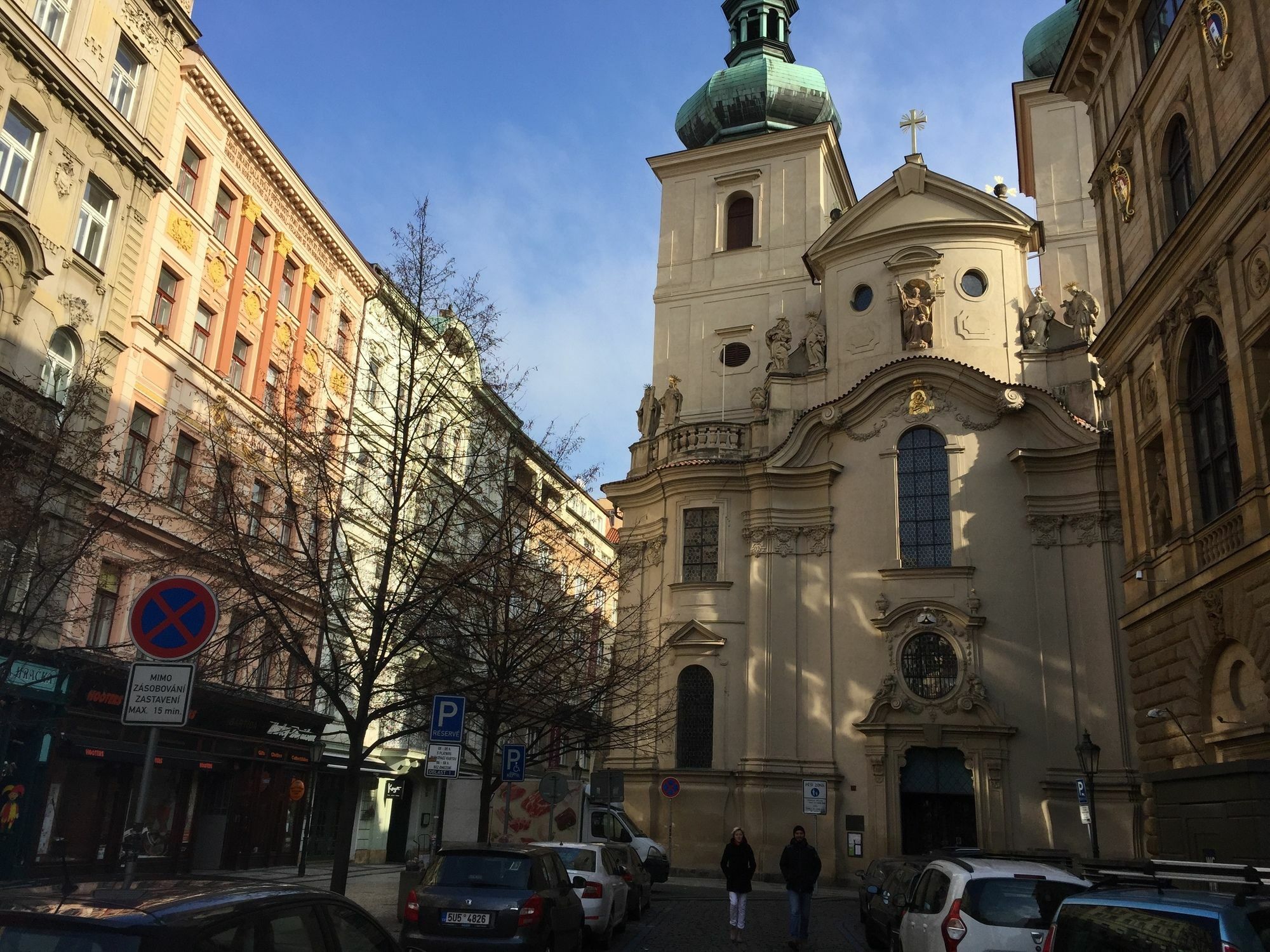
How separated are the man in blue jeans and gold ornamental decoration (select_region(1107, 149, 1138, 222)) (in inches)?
584

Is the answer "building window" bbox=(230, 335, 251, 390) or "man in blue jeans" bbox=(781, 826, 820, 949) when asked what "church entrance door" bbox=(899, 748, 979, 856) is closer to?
"man in blue jeans" bbox=(781, 826, 820, 949)

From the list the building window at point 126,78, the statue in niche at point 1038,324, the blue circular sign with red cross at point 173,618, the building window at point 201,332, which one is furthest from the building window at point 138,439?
the statue in niche at point 1038,324

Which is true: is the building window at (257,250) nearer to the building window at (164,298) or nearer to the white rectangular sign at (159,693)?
the building window at (164,298)

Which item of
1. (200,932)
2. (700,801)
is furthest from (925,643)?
(200,932)

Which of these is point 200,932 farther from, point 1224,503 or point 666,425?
point 666,425

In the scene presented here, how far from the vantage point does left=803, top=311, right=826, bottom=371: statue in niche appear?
35594mm

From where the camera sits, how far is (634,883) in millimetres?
18484

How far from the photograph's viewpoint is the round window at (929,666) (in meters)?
30.2

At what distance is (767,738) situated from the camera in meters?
31.0

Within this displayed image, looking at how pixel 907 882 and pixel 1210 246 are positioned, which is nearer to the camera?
pixel 907 882

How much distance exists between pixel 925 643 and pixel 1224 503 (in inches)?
526

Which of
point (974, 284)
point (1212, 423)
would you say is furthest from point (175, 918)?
point (974, 284)

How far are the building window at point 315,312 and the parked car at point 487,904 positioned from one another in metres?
22.1

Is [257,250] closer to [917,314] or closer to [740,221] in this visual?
[917,314]
